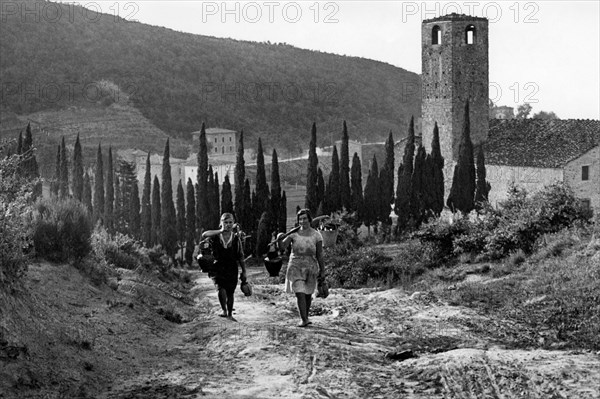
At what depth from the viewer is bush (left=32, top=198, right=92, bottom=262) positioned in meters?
16.4

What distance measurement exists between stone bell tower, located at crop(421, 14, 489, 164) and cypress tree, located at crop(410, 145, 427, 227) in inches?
315

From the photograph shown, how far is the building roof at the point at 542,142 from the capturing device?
49.4 metres

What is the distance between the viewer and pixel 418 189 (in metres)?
48.2

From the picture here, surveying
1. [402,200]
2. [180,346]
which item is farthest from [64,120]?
[180,346]

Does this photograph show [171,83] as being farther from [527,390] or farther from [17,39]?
[527,390]

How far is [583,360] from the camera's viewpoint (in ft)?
33.1

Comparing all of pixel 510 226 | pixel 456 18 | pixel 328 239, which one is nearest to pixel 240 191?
pixel 456 18

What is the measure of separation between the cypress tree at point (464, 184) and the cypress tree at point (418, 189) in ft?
4.23

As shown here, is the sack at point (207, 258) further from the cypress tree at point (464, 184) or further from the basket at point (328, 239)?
the cypress tree at point (464, 184)

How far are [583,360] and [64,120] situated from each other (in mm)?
86047

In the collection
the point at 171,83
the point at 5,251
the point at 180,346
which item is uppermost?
the point at 171,83

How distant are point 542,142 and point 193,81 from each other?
75.5 meters

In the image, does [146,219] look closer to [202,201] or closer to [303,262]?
[202,201]

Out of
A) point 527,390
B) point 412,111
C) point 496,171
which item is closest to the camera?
point 527,390
